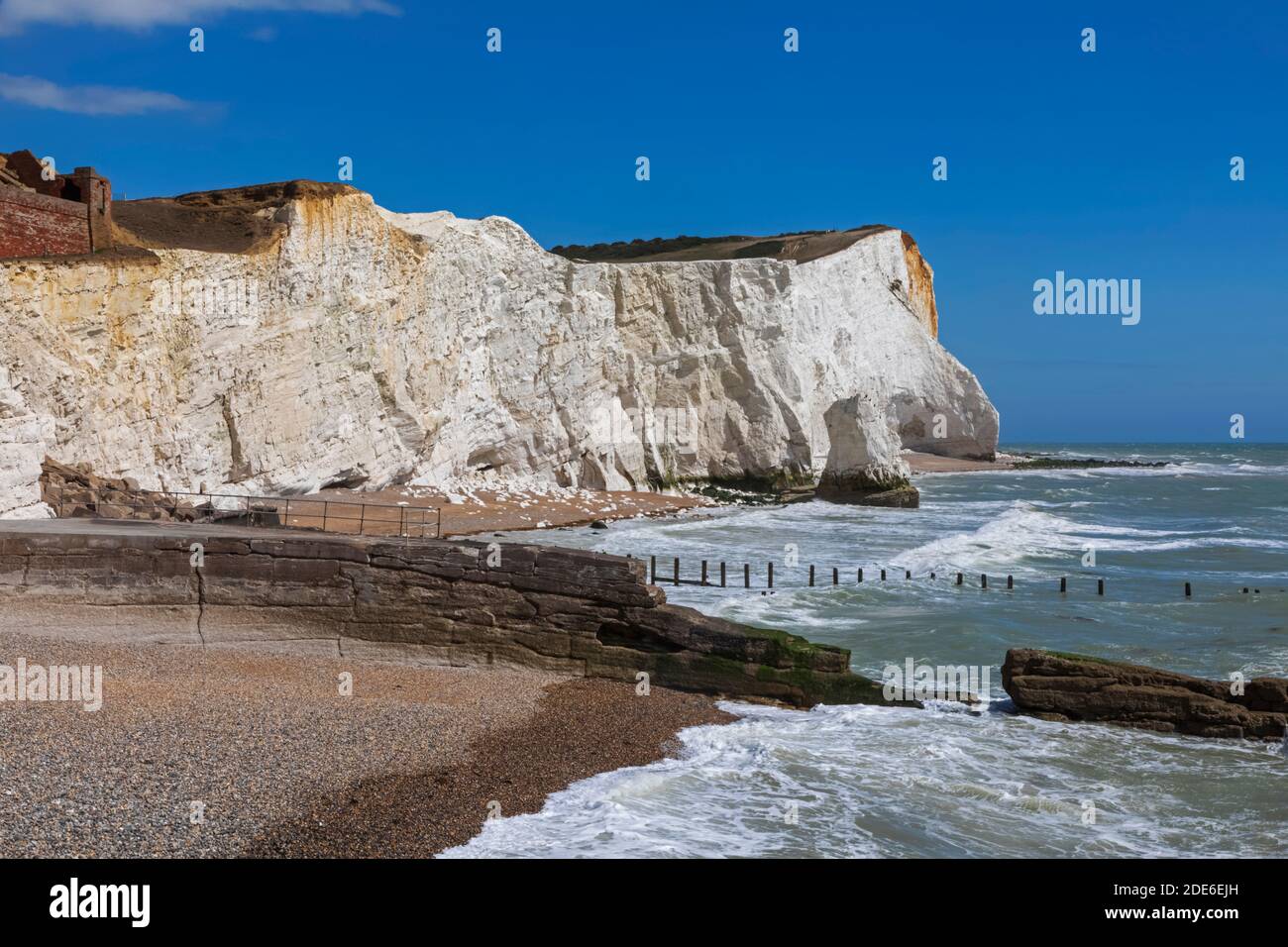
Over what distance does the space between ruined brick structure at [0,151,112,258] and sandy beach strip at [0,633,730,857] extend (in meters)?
15.7

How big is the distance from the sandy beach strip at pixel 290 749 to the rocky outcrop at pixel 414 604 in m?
0.40

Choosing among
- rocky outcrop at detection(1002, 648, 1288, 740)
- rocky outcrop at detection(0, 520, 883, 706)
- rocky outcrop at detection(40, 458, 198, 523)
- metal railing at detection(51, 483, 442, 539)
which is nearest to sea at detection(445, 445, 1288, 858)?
rocky outcrop at detection(1002, 648, 1288, 740)

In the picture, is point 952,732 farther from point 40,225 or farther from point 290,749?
point 40,225

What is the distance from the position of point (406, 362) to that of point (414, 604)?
22717 millimetres

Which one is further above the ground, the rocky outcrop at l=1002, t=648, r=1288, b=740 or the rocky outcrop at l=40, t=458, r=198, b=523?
the rocky outcrop at l=40, t=458, r=198, b=523

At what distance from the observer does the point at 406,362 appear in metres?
35.9

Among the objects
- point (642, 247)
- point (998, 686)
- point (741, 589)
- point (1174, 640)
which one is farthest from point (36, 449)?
point (642, 247)

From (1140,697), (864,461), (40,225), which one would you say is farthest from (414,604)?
(864,461)

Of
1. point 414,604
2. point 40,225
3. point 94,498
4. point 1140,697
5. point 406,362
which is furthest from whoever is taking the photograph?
point 406,362

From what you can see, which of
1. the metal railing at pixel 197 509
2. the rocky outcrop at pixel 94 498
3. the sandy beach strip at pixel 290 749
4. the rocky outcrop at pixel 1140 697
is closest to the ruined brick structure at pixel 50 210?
the rocky outcrop at pixel 94 498

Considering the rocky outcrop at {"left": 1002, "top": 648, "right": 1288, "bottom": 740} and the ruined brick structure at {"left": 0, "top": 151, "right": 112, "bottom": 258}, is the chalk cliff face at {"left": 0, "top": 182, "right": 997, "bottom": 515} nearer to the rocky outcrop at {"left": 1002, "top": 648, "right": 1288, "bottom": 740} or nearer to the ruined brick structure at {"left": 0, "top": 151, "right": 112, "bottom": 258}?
the ruined brick structure at {"left": 0, "top": 151, "right": 112, "bottom": 258}

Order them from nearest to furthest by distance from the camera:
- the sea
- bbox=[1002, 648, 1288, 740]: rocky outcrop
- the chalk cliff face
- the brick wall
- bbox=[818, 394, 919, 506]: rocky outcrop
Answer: the sea < bbox=[1002, 648, 1288, 740]: rocky outcrop < the brick wall < the chalk cliff face < bbox=[818, 394, 919, 506]: rocky outcrop

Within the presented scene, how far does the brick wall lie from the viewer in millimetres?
24656

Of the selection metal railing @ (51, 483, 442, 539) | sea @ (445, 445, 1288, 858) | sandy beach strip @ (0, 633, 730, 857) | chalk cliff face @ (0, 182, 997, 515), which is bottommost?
sea @ (445, 445, 1288, 858)
